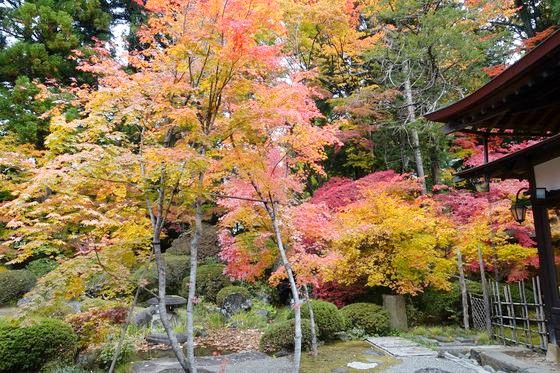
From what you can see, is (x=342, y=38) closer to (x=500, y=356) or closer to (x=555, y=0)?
(x=555, y=0)

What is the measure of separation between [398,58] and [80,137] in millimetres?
9897

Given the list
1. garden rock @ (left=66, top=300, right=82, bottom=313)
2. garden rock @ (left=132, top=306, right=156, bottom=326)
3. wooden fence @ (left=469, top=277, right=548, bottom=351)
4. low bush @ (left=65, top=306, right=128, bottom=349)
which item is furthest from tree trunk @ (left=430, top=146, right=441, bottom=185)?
garden rock @ (left=66, top=300, right=82, bottom=313)

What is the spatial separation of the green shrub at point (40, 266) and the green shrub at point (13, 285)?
0.46 metres

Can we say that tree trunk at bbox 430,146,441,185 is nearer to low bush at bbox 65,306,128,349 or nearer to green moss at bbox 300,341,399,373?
green moss at bbox 300,341,399,373

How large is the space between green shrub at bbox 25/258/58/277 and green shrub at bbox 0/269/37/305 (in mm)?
458

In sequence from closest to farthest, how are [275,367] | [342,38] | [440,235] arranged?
[275,367], [440,235], [342,38]

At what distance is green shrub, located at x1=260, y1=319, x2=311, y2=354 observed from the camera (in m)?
7.76

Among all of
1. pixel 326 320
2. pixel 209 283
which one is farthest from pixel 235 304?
pixel 326 320

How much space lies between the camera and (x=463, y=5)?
1248 cm

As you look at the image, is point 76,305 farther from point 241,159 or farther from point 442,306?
point 442,306

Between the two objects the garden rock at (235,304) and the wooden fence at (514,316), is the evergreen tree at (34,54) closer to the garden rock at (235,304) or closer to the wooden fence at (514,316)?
the garden rock at (235,304)

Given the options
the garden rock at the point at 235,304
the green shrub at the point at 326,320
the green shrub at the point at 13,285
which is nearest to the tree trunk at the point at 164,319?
the green shrub at the point at 326,320

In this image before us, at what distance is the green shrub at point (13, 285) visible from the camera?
12172 mm

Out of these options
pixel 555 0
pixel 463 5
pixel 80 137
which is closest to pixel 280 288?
pixel 80 137
